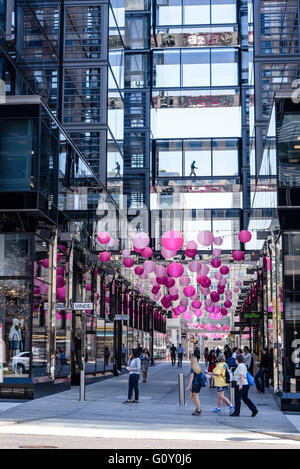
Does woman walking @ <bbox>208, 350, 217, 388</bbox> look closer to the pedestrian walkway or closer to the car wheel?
the pedestrian walkway

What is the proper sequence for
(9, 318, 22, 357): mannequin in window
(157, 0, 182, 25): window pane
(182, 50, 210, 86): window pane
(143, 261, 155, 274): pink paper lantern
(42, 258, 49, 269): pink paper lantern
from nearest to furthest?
(9, 318, 22, 357): mannequin in window → (42, 258, 49, 269): pink paper lantern → (143, 261, 155, 274): pink paper lantern → (182, 50, 210, 86): window pane → (157, 0, 182, 25): window pane

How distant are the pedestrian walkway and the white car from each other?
1055 mm

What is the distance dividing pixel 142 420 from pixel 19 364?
19.9 feet

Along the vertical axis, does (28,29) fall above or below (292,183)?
above

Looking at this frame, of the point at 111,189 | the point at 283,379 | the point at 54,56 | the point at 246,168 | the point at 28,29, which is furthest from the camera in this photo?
the point at 246,168

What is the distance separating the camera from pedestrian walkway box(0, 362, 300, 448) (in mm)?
14438

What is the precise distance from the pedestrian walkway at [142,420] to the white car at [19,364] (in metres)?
1.06

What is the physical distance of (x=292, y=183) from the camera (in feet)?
71.8

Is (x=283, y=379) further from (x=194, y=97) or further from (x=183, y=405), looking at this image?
(x=194, y=97)

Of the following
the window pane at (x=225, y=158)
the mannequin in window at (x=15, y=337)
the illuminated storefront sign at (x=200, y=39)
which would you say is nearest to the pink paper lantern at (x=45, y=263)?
the mannequin in window at (x=15, y=337)

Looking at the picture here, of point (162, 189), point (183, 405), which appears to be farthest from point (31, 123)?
point (162, 189)

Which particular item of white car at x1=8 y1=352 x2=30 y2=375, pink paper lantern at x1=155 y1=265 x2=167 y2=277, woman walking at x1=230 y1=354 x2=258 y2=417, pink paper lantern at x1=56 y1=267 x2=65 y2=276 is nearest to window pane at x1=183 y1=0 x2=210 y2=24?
pink paper lantern at x1=155 y1=265 x2=167 y2=277

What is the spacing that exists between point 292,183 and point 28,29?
13256 millimetres

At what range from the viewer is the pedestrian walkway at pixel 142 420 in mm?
14438
